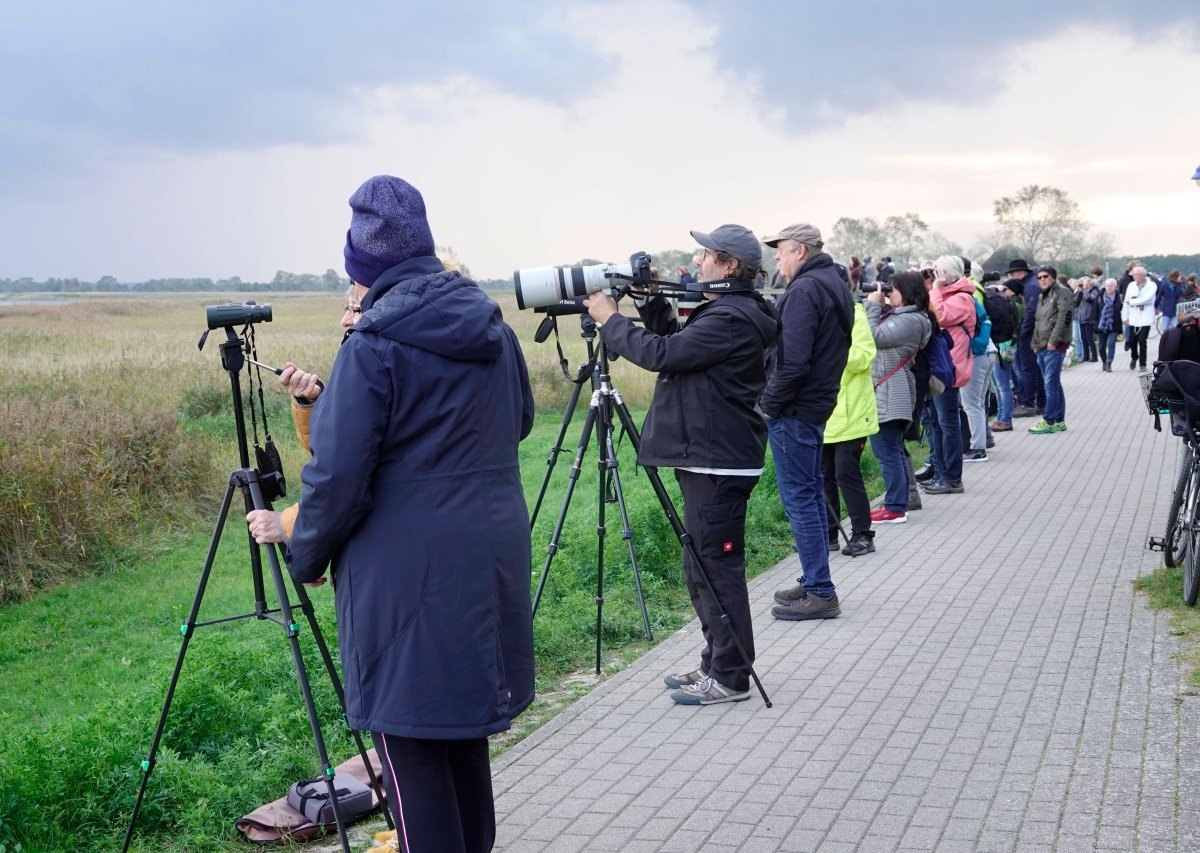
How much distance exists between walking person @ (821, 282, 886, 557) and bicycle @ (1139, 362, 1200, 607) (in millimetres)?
1810

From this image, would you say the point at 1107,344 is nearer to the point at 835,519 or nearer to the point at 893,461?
the point at 893,461

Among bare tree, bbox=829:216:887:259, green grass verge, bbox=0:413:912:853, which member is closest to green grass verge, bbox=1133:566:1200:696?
green grass verge, bbox=0:413:912:853

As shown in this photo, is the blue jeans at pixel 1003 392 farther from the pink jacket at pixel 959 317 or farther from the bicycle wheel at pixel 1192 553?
the bicycle wheel at pixel 1192 553

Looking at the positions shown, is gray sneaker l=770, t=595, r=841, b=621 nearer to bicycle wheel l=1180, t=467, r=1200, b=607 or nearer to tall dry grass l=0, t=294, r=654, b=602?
bicycle wheel l=1180, t=467, r=1200, b=607

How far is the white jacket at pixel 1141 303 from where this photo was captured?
78.8 feet

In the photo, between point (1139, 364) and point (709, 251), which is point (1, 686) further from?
point (1139, 364)

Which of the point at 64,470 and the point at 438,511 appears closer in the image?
the point at 438,511

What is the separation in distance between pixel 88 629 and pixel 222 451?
5.66 m

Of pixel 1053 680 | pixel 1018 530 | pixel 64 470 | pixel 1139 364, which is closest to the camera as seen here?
pixel 1053 680

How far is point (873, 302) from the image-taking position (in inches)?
438

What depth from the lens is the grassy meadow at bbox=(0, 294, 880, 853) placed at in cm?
459

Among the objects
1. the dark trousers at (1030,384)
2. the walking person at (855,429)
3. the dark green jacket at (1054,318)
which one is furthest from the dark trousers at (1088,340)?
the walking person at (855,429)

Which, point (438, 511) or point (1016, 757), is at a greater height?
point (438, 511)

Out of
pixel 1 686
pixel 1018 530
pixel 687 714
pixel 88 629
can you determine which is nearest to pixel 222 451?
pixel 88 629
